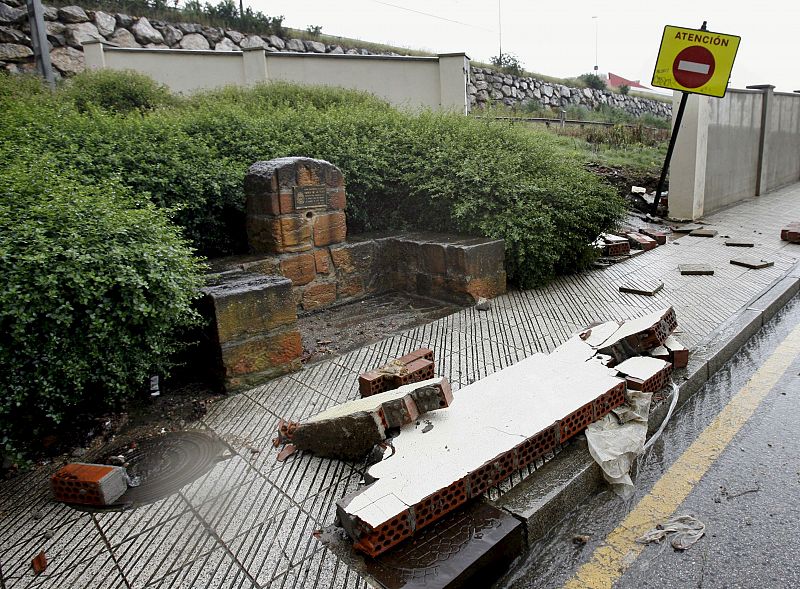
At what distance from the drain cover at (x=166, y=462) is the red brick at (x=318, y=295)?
7.78 ft

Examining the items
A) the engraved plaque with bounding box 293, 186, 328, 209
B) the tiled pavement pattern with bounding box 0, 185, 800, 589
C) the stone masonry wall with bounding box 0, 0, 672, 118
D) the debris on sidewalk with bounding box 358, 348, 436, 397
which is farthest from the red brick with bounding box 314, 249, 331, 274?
the stone masonry wall with bounding box 0, 0, 672, 118

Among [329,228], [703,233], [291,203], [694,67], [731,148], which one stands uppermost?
[694,67]

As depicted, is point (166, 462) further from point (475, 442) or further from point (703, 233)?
point (703, 233)

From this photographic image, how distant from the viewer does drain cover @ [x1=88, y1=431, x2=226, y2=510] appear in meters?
2.96

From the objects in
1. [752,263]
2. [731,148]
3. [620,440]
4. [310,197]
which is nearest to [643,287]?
[752,263]

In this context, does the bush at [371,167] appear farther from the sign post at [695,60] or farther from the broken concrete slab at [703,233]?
the sign post at [695,60]

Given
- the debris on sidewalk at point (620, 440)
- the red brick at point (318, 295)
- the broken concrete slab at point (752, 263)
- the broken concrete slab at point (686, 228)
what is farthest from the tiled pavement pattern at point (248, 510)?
the broken concrete slab at point (686, 228)

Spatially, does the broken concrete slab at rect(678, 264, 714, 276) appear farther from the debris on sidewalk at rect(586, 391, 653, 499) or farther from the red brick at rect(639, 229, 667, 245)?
the debris on sidewalk at rect(586, 391, 653, 499)

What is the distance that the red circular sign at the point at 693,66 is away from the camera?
9688 millimetres

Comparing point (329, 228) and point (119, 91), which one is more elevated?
point (119, 91)

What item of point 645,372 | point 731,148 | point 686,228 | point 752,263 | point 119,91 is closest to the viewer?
point 645,372

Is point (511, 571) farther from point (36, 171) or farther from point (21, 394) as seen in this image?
point (36, 171)

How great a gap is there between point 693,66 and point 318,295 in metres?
7.97

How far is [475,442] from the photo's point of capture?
2930mm
